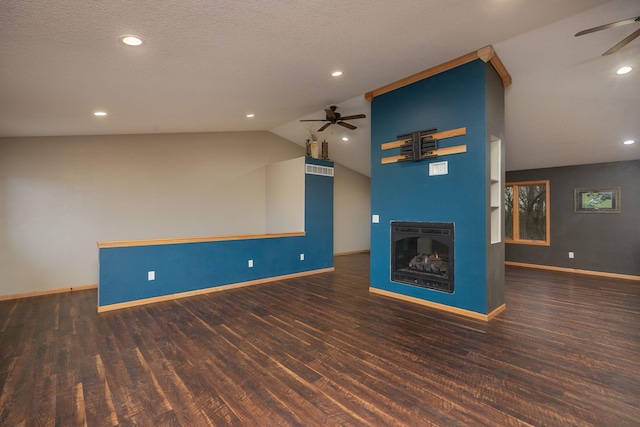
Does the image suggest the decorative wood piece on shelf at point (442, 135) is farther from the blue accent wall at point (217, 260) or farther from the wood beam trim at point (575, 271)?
the wood beam trim at point (575, 271)

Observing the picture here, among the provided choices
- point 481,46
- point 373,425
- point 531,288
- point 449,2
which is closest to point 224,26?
point 449,2

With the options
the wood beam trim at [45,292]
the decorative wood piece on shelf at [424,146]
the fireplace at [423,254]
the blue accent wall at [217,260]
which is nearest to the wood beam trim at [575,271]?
the fireplace at [423,254]

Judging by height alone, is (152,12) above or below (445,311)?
above

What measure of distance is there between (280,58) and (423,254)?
3230mm

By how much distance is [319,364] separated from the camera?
2.53m

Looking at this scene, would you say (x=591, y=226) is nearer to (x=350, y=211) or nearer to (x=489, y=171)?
(x=489, y=171)

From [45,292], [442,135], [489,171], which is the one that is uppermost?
[442,135]

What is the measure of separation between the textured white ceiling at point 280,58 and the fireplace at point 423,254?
2.15m

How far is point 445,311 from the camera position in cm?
387

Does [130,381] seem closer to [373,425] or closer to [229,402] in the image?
[229,402]

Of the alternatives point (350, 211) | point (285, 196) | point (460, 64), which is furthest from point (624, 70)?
point (350, 211)

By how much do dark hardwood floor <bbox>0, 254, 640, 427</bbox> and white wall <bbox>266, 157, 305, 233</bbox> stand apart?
102 inches

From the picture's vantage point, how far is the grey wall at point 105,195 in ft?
15.8

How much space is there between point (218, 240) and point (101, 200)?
244 centimetres
